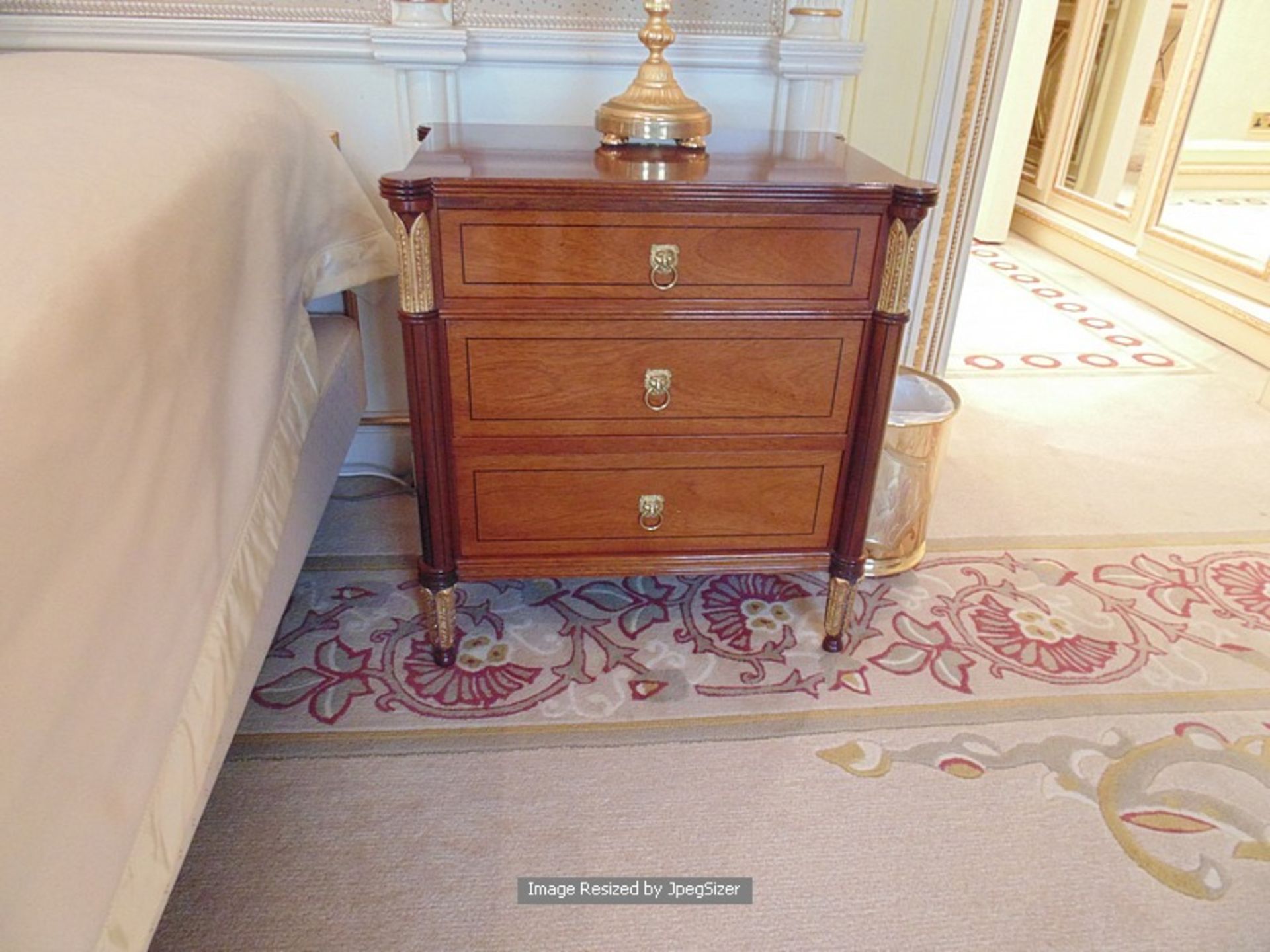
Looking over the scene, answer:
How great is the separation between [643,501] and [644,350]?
24 cm

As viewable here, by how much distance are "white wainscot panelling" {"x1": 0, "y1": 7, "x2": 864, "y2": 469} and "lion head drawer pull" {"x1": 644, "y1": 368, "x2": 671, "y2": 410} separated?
66 centimetres

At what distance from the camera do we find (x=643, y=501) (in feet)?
4.17

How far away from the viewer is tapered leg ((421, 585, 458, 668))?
132cm

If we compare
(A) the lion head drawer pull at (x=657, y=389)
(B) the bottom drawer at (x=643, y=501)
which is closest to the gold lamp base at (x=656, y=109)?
(A) the lion head drawer pull at (x=657, y=389)

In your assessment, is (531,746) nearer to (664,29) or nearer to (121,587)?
(121,587)

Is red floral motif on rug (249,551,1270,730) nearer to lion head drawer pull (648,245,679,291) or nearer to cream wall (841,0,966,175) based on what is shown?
lion head drawer pull (648,245,679,291)

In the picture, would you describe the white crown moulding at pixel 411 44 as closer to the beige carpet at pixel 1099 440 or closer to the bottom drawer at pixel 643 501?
the bottom drawer at pixel 643 501

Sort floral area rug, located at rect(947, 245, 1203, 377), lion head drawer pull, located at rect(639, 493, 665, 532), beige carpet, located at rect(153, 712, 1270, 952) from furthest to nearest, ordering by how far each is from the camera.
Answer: floral area rug, located at rect(947, 245, 1203, 377) < lion head drawer pull, located at rect(639, 493, 665, 532) < beige carpet, located at rect(153, 712, 1270, 952)

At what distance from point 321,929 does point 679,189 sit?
3.13 ft

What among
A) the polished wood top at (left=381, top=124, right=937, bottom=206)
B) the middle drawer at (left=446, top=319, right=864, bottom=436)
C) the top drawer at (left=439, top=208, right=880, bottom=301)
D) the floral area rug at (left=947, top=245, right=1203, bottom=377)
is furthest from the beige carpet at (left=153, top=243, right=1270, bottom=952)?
the floral area rug at (left=947, top=245, right=1203, bottom=377)

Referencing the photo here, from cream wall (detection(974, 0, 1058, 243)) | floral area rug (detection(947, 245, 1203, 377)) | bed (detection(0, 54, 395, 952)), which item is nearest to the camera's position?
bed (detection(0, 54, 395, 952))

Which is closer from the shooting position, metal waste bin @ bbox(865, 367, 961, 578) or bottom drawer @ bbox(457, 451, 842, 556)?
bottom drawer @ bbox(457, 451, 842, 556)

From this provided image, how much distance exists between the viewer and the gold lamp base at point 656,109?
1.22 metres

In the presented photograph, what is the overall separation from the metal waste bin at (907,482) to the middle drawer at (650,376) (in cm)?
36
